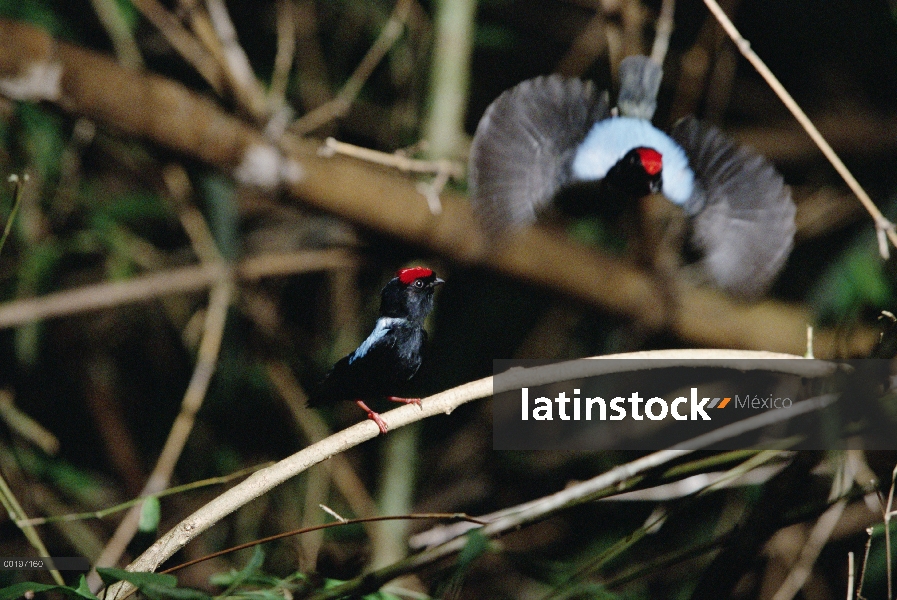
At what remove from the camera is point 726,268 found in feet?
5.08

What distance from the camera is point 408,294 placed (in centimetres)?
131

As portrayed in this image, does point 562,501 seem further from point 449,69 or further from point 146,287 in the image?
point 449,69

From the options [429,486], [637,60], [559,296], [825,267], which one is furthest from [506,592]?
[637,60]

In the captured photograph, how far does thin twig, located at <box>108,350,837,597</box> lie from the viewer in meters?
1.20

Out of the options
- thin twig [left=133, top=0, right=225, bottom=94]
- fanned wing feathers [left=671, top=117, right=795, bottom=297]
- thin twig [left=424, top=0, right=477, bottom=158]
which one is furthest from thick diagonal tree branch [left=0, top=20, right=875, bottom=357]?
fanned wing feathers [left=671, top=117, right=795, bottom=297]

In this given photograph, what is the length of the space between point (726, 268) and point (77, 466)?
9.88 ft

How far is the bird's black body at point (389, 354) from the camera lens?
1.22 meters

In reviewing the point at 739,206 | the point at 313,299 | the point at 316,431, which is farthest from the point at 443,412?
the point at 313,299

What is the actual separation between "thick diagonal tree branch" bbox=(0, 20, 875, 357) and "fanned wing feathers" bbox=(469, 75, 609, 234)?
2.62 ft

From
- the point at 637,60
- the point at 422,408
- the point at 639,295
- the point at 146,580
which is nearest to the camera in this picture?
the point at 146,580

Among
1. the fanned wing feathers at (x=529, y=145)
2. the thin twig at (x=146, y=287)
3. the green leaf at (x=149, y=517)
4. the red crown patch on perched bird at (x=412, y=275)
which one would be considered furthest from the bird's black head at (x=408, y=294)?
the thin twig at (x=146, y=287)

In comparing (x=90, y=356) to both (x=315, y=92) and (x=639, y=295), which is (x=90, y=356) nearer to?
(x=315, y=92)

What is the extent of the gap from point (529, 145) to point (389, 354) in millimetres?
574

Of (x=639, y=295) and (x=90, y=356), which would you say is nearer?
(x=639, y=295)
